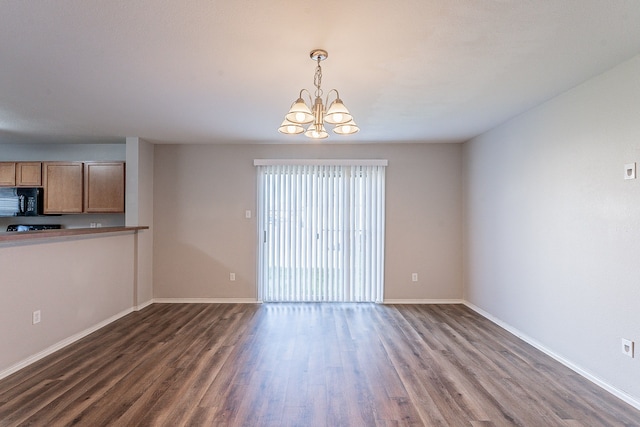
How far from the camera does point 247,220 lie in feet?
16.3

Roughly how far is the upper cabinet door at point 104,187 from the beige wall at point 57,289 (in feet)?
2.05

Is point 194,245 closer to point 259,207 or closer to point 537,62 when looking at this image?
point 259,207

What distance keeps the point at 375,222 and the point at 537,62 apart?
117 inches

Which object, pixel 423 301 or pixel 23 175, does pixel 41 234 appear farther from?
pixel 423 301

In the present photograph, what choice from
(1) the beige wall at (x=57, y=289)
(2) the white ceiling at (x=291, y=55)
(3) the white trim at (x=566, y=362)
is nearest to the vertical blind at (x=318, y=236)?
(2) the white ceiling at (x=291, y=55)

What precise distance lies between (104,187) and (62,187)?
2.01 feet

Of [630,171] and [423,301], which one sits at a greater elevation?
[630,171]

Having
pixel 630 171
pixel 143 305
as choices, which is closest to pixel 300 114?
pixel 630 171

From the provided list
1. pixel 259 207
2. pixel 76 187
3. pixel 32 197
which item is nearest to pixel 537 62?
pixel 259 207

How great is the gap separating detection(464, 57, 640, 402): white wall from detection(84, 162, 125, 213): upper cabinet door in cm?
512

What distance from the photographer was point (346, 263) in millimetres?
4934

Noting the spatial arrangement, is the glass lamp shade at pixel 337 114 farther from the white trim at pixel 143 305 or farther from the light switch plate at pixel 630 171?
the white trim at pixel 143 305

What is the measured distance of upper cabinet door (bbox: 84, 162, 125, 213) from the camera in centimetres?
462

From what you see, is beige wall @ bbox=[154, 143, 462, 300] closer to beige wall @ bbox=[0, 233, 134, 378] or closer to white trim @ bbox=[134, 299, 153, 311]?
white trim @ bbox=[134, 299, 153, 311]
